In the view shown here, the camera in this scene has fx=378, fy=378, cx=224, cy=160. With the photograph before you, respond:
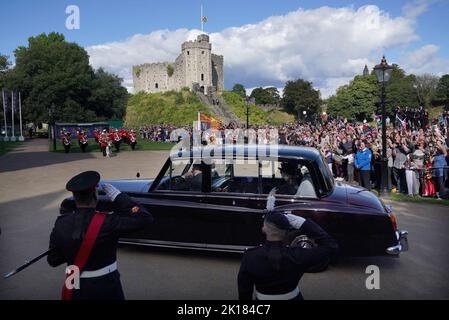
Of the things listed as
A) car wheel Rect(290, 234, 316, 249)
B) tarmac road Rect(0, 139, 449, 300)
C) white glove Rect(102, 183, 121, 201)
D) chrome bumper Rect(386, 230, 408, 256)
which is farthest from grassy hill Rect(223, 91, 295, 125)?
white glove Rect(102, 183, 121, 201)

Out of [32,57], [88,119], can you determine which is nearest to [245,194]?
[88,119]

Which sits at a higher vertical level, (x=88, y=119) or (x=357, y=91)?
(x=357, y=91)

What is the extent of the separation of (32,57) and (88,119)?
12.3 meters

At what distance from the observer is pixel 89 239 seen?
2.89m

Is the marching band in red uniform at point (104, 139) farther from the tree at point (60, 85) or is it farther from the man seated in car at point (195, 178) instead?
the tree at point (60, 85)

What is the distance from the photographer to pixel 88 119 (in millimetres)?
52625

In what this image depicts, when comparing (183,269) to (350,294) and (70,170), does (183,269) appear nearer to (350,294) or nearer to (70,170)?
(350,294)

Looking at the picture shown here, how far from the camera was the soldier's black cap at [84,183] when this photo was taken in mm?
2922

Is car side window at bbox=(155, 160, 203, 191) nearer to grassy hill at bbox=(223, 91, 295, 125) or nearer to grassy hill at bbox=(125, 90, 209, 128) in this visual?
grassy hill at bbox=(125, 90, 209, 128)

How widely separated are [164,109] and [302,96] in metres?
38.0

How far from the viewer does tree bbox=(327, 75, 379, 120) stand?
8312 centimetres

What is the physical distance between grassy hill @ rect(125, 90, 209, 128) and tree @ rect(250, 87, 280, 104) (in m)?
46.8

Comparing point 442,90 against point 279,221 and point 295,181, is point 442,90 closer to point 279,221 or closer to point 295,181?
point 295,181
